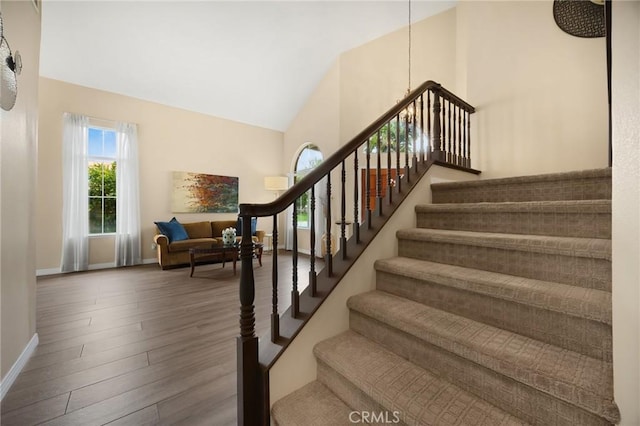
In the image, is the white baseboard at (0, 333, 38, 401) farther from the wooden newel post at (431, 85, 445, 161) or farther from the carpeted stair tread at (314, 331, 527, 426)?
the wooden newel post at (431, 85, 445, 161)

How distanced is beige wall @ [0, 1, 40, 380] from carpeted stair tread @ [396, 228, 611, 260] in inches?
100

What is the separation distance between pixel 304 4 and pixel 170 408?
4.99m

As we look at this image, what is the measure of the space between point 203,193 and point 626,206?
620 centimetres

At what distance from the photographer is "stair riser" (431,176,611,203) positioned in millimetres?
1545

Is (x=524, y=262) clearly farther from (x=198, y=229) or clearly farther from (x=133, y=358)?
(x=198, y=229)

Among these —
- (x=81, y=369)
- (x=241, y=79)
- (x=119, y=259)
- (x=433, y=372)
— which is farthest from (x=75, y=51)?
(x=433, y=372)

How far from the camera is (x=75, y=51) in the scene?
4.00m

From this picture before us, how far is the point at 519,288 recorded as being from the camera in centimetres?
111

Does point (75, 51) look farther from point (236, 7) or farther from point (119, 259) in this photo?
point (119, 259)

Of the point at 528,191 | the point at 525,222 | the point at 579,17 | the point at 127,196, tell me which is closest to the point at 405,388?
the point at 525,222

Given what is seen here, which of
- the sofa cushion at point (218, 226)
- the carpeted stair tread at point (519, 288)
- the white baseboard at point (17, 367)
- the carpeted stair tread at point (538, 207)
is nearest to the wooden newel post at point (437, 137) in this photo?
the carpeted stair tread at point (538, 207)

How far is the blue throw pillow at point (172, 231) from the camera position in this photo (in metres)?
4.88

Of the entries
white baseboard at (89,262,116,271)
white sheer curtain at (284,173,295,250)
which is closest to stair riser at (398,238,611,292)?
white sheer curtain at (284,173,295,250)

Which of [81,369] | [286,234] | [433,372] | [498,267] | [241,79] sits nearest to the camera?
[433,372]
